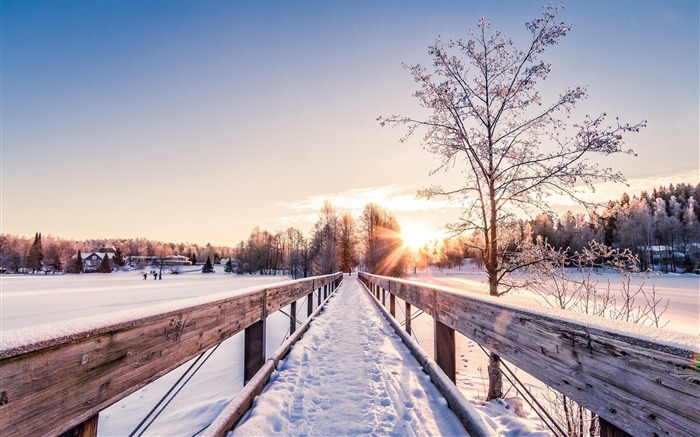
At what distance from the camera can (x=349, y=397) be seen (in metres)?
3.12

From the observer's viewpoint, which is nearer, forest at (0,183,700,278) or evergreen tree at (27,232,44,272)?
forest at (0,183,700,278)

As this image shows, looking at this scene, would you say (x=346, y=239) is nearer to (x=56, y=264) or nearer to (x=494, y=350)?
(x=494, y=350)

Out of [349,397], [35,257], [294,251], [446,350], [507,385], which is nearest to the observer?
[349,397]

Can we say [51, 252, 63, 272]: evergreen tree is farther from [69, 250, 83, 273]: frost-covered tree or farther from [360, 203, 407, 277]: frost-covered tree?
[360, 203, 407, 277]: frost-covered tree

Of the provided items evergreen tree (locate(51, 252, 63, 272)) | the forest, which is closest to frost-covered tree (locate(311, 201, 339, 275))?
the forest

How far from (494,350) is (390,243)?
1606 inches

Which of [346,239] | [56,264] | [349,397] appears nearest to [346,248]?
[346,239]

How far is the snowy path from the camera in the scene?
8.28ft

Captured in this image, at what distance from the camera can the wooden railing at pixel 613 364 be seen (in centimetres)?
Result: 102

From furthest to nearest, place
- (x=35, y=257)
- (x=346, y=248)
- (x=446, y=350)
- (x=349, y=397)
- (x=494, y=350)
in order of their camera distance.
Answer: (x=35, y=257) < (x=346, y=248) < (x=446, y=350) < (x=349, y=397) < (x=494, y=350)

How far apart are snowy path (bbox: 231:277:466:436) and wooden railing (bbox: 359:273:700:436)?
103cm

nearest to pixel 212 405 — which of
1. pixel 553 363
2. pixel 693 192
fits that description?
pixel 553 363

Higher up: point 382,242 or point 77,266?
point 382,242

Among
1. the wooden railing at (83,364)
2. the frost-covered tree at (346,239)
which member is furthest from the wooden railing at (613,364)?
the frost-covered tree at (346,239)
